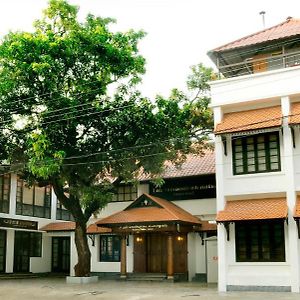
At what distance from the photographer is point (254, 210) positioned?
57.6 feet

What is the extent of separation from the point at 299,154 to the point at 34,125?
35.1ft

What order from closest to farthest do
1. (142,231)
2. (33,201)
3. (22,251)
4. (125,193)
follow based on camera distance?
(142,231) < (125,193) < (22,251) < (33,201)

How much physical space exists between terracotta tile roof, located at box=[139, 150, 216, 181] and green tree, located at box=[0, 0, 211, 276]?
223 centimetres

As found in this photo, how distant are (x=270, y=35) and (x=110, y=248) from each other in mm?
13907

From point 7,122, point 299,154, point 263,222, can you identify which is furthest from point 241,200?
point 7,122

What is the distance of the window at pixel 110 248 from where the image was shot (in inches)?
1035

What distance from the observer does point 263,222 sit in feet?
56.9

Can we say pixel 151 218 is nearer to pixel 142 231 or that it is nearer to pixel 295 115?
A: pixel 142 231

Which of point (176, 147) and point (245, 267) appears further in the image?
point (176, 147)

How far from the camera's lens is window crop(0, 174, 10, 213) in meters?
27.4

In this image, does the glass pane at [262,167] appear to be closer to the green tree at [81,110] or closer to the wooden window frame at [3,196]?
the green tree at [81,110]

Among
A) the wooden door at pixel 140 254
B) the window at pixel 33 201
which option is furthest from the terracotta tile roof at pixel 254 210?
the window at pixel 33 201

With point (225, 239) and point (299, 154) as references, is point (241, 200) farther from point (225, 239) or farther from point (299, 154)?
point (299, 154)

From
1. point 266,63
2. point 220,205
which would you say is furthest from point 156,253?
point 266,63
